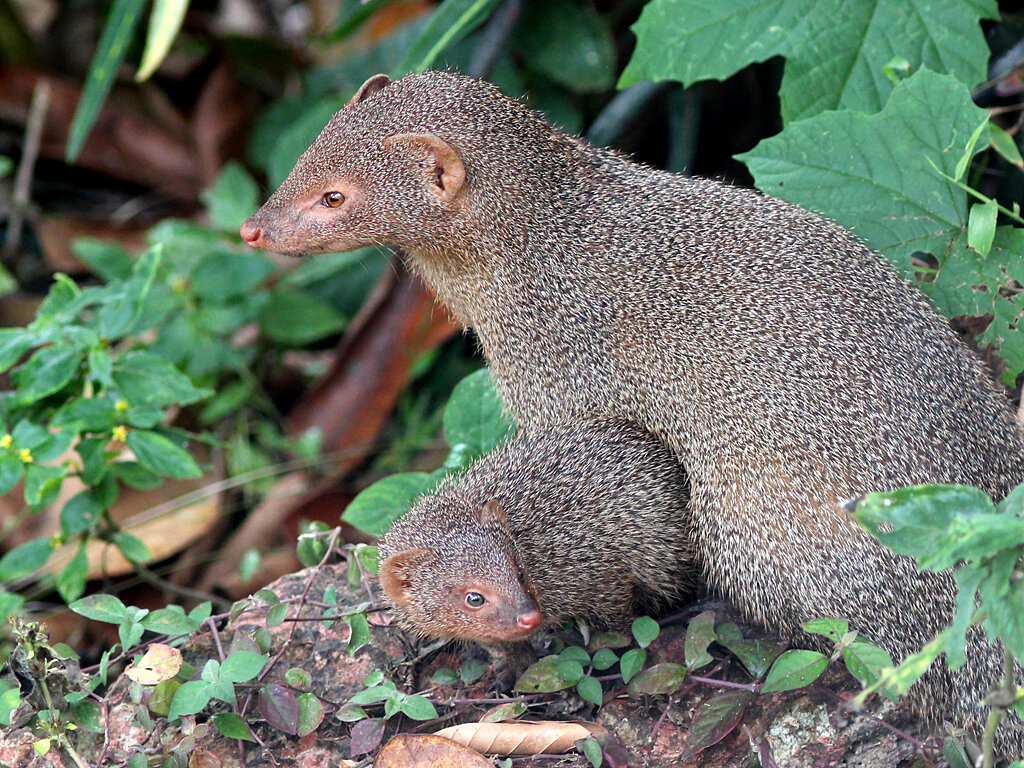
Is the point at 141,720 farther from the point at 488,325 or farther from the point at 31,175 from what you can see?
the point at 31,175

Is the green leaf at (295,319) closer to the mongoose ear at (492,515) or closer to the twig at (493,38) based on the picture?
the twig at (493,38)

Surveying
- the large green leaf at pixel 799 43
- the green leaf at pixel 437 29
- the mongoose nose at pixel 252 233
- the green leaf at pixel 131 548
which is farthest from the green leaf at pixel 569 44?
the green leaf at pixel 131 548

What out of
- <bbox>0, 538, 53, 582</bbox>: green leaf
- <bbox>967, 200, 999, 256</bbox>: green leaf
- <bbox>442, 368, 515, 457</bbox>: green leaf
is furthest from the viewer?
<bbox>442, 368, 515, 457</bbox>: green leaf

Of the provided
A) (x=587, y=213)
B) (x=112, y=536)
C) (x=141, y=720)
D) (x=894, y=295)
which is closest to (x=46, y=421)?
(x=112, y=536)

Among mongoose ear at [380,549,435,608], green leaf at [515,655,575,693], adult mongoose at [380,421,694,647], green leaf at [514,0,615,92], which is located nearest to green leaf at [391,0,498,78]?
green leaf at [514,0,615,92]

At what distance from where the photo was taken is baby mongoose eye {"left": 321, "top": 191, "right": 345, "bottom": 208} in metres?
3.01

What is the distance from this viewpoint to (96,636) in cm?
404

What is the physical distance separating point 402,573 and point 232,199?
8.86 feet

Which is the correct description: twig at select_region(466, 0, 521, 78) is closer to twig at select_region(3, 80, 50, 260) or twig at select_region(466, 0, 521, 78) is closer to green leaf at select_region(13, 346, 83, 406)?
green leaf at select_region(13, 346, 83, 406)

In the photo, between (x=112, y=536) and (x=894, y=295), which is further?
(x=112, y=536)

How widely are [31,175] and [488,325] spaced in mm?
3492

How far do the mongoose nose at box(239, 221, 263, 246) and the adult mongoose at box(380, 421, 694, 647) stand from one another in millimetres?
871

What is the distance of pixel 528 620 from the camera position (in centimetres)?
236

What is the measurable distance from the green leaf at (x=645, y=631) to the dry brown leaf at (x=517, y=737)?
0.25 meters
